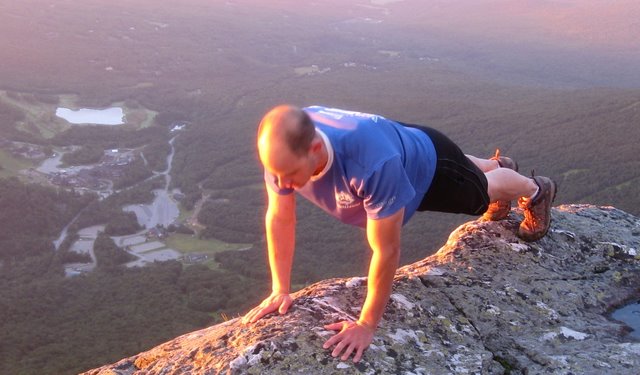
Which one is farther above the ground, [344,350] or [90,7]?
[344,350]

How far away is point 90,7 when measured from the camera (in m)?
189

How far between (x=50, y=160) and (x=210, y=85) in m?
53.2

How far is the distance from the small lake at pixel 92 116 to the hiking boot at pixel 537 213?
374 ft

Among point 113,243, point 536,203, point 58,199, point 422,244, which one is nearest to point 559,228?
point 536,203

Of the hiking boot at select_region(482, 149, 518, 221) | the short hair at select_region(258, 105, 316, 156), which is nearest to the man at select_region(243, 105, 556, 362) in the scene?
the short hair at select_region(258, 105, 316, 156)

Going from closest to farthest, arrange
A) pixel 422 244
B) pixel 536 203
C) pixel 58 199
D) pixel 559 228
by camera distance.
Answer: pixel 536 203, pixel 559 228, pixel 422 244, pixel 58 199

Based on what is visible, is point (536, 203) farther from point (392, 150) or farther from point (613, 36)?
point (613, 36)

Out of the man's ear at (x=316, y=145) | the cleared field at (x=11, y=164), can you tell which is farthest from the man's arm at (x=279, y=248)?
the cleared field at (x=11, y=164)

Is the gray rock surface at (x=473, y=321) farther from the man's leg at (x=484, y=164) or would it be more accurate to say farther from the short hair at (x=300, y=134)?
the short hair at (x=300, y=134)

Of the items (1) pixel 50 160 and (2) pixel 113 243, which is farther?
(1) pixel 50 160

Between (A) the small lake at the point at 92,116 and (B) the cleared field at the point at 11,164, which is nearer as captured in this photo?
(B) the cleared field at the point at 11,164

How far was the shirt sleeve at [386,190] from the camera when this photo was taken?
429 centimetres

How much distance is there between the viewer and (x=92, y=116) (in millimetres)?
116000

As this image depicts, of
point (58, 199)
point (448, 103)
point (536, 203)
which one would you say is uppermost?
point (536, 203)
